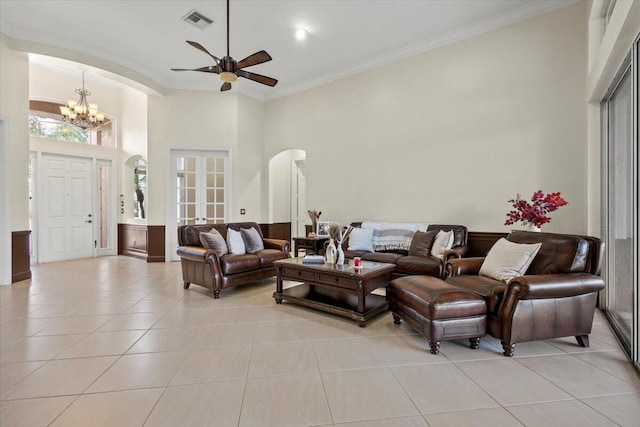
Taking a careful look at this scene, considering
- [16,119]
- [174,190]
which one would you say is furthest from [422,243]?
[16,119]

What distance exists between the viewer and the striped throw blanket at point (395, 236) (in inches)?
181

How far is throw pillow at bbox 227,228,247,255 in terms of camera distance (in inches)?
171

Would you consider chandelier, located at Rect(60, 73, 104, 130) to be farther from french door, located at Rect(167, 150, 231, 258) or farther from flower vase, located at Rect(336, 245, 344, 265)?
flower vase, located at Rect(336, 245, 344, 265)

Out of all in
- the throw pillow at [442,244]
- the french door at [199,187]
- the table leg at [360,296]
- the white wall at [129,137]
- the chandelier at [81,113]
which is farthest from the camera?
the white wall at [129,137]

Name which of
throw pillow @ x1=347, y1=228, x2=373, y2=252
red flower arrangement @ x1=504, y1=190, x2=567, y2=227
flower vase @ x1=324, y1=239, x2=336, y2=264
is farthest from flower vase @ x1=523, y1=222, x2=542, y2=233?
flower vase @ x1=324, y1=239, x2=336, y2=264

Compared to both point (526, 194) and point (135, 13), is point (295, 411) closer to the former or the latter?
point (526, 194)

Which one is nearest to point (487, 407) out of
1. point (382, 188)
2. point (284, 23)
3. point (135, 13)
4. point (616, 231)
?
point (616, 231)

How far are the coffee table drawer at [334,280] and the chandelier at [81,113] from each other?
234 inches

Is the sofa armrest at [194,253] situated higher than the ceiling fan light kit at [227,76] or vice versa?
the ceiling fan light kit at [227,76]

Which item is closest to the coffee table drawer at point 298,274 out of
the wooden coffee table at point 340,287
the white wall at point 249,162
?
the wooden coffee table at point 340,287

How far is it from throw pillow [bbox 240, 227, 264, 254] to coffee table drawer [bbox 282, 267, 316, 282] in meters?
1.10

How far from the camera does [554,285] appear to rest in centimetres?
237

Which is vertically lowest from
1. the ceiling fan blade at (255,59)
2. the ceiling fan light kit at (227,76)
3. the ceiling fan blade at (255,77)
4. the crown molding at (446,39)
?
the ceiling fan light kit at (227,76)

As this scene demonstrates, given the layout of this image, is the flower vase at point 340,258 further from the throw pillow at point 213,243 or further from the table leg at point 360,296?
the throw pillow at point 213,243
